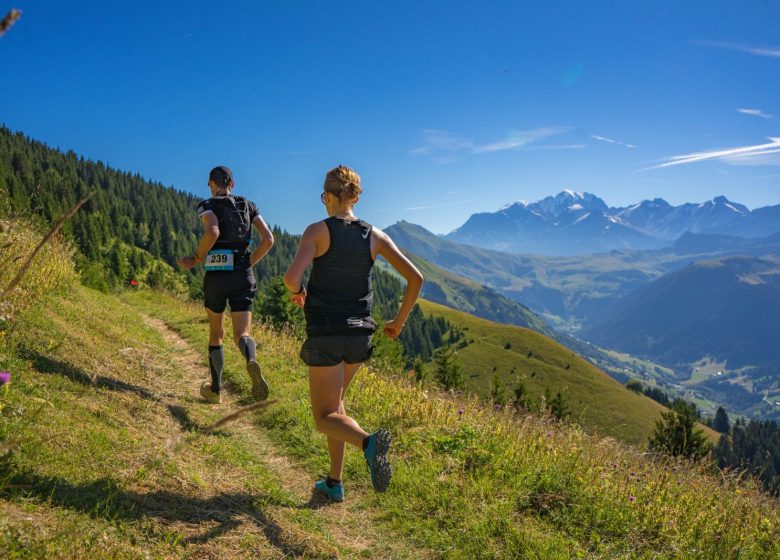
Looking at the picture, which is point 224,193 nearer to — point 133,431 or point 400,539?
point 133,431

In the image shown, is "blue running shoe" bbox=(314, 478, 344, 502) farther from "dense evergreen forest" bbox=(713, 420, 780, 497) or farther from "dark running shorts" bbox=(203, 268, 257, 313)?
"dense evergreen forest" bbox=(713, 420, 780, 497)

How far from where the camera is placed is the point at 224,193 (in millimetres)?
6633

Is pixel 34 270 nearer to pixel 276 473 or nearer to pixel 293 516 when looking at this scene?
pixel 276 473

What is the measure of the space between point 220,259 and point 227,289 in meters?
0.45

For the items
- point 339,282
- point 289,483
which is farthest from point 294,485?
point 339,282

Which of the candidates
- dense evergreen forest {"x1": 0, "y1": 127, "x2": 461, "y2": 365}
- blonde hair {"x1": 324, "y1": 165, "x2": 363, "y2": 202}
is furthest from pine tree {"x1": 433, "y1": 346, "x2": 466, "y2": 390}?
blonde hair {"x1": 324, "y1": 165, "x2": 363, "y2": 202}

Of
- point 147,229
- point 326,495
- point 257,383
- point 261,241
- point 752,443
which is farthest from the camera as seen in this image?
point 147,229

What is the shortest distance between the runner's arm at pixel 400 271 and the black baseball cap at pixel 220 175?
121 inches

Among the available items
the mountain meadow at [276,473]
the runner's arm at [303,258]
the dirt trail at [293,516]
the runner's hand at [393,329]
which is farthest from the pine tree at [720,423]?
the runner's arm at [303,258]

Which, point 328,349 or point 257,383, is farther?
point 257,383

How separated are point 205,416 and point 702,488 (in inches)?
266

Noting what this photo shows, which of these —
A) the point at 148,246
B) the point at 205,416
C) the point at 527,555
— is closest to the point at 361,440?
the point at 527,555

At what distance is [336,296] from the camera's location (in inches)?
174

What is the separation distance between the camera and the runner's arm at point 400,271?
15.3ft
